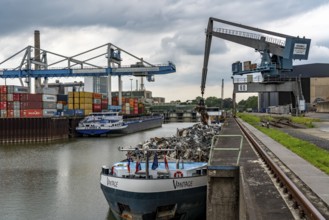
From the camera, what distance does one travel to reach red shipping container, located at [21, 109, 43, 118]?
6862 cm

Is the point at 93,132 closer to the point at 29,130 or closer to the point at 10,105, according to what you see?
the point at 29,130

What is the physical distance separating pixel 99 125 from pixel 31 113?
1224 centimetres

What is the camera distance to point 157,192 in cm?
1423

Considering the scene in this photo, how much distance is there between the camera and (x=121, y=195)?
1476cm

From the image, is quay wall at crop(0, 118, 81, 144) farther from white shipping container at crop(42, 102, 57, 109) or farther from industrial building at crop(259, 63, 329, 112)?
industrial building at crop(259, 63, 329, 112)

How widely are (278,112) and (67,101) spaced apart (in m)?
46.6

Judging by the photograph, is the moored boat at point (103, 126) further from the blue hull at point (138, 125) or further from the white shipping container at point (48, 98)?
the white shipping container at point (48, 98)

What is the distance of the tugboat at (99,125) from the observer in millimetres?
72062

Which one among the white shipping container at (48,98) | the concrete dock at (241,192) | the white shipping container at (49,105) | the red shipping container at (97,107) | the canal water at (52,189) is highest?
the white shipping container at (48,98)

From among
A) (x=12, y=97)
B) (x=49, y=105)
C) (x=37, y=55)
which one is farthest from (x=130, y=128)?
(x=37, y=55)

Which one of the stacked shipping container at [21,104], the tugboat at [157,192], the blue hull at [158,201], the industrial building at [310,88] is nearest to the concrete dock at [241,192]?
the tugboat at [157,192]

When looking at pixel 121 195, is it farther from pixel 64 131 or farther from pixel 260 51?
pixel 64 131

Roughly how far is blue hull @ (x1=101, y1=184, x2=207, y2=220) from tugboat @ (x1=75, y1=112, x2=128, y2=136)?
57.1 meters

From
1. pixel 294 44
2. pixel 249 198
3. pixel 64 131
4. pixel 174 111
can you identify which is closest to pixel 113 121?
pixel 64 131
